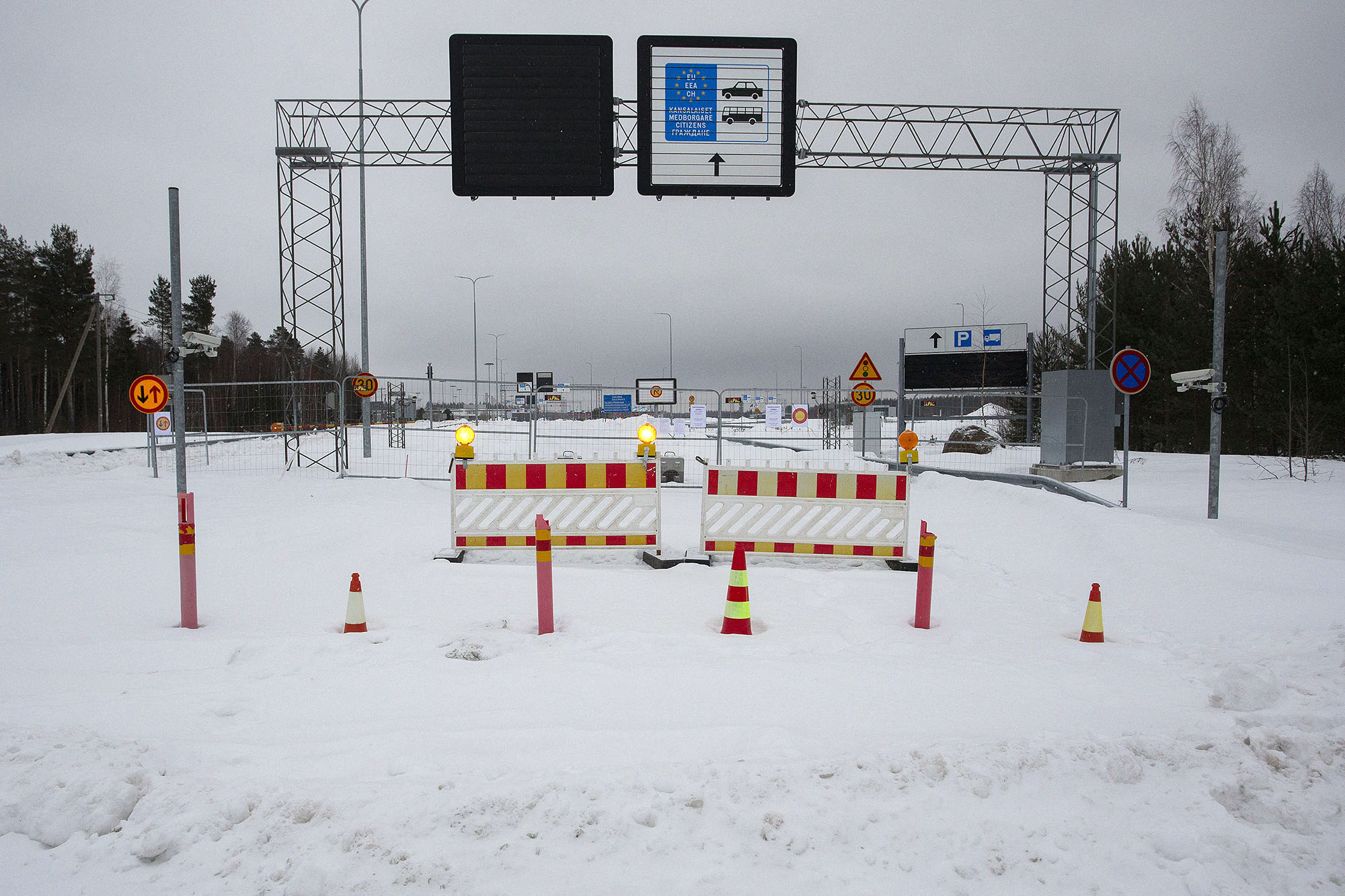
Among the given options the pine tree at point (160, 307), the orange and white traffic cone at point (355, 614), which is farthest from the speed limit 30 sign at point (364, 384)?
the pine tree at point (160, 307)

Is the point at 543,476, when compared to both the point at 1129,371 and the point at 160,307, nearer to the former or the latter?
the point at 1129,371

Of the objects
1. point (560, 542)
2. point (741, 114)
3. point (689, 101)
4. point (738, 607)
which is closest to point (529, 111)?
point (689, 101)

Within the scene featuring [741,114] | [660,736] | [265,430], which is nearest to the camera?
[660,736]

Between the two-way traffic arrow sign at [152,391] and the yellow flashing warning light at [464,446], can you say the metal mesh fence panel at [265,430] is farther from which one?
the yellow flashing warning light at [464,446]

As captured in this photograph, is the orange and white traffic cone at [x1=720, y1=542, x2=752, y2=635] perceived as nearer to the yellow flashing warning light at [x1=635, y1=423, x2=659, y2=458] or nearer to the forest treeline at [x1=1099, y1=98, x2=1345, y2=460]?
the yellow flashing warning light at [x1=635, y1=423, x2=659, y2=458]

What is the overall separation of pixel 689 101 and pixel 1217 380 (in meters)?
10.6

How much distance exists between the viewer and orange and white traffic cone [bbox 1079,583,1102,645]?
5.87 meters

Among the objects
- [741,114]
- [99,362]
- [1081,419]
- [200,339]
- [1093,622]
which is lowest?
[1093,622]

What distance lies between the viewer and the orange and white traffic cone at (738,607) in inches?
231

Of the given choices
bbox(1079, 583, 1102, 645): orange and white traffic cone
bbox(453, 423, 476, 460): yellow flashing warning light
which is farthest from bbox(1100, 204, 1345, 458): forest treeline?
bbox(453, 423, 476, 460): yellow flashing warning light

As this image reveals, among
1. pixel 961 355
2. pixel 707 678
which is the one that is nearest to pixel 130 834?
pixel 707 678

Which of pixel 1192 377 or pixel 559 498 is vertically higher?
pixel 1192 377

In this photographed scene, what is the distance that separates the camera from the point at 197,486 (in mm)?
14578

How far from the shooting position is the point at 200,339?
9.25 metres
